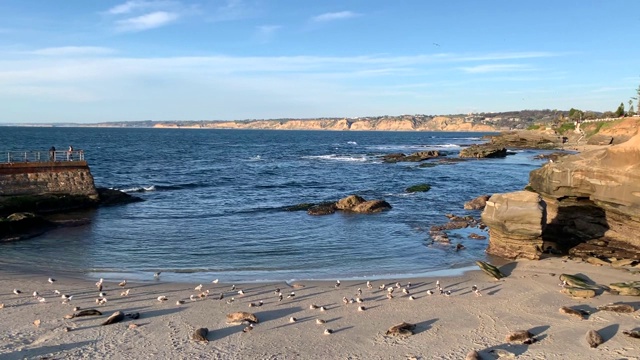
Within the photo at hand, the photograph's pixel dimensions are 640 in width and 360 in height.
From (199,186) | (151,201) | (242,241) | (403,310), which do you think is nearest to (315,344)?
(403,310)

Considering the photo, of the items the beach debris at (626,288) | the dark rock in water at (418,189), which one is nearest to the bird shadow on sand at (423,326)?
the beach debris at (626,288)

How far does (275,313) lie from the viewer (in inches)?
527

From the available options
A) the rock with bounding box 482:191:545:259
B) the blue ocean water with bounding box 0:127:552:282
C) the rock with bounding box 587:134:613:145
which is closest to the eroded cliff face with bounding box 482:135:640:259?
the rock with bounding box 482:191:545:259

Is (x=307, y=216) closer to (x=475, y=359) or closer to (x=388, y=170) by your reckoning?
(x=475, y=359)

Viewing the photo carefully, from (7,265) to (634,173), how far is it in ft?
72.6

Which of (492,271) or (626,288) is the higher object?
(626,288)

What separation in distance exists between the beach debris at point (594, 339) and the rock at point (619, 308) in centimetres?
230

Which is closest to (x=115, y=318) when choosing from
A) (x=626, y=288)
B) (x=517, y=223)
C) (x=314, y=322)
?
(x=314, y=322)

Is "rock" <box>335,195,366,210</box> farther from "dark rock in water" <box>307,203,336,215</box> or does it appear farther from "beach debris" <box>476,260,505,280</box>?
"beach debris" <box>476,260,505,280</box>

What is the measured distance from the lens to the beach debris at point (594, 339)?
11141mm

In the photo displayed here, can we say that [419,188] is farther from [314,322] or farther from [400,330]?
[400,330]

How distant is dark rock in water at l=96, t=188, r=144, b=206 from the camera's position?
34.5 meters

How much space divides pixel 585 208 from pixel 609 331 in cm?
940

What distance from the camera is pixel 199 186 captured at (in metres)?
46.3
